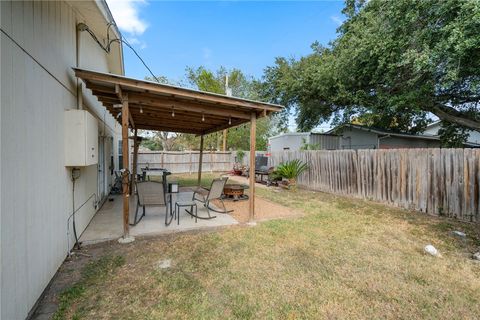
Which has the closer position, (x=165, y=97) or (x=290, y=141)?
(x=165, y=97)

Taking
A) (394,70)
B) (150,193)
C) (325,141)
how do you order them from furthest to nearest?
(325,141) → (394,70) → (150,193)

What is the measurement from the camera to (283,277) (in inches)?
113

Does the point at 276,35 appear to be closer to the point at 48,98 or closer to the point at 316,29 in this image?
the point at 316,29

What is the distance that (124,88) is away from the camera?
12.9ft

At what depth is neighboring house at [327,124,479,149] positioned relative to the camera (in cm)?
1352

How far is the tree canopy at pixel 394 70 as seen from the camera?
711 cm

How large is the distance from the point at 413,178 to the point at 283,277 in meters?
5.32

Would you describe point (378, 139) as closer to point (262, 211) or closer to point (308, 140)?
point (308, 140)

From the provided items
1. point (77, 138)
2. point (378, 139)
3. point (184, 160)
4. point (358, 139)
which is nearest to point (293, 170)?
point (378, 139)

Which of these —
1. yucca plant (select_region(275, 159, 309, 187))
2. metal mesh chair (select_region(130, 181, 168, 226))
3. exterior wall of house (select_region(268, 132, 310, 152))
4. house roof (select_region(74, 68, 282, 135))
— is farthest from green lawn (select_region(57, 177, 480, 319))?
exterior wall of house (select_region(268, 132, 310, 152))

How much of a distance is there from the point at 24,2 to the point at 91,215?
397 centimetres

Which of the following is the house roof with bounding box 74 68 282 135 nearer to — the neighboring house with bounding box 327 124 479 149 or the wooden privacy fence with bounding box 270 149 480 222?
the wooden privacy fence with bounding box 270 149 480 222

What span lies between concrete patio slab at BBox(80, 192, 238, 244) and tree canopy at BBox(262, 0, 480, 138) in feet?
25.6

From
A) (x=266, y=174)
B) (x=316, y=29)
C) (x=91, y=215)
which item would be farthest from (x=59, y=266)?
(x=316, y=29)
